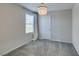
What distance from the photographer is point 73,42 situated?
370 cm

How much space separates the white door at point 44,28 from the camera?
2.90m

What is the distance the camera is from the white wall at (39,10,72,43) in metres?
3.11

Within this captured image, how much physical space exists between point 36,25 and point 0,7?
44.7 inches

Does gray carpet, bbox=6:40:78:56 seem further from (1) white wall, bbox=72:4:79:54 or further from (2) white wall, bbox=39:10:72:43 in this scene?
(1) white wall, bbox=72:4:79:54

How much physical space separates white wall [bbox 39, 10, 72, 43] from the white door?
0.06 meters

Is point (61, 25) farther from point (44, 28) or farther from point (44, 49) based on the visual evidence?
point (44, 49)

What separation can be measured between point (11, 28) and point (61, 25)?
1.58 meters

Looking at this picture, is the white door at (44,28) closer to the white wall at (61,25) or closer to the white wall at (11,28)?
the white wall at (61,25)

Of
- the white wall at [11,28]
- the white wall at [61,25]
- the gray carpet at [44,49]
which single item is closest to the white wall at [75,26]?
the white wall at [61,25]

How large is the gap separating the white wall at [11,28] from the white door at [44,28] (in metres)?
0.57

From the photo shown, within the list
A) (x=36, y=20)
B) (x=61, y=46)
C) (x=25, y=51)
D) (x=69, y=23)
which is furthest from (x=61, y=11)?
(x=25, y=51)

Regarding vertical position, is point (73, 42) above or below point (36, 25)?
below

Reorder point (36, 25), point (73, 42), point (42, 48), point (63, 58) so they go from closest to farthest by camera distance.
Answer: point (63, 58)
point (36, 25)
point (42, 48)
point (73, 42)

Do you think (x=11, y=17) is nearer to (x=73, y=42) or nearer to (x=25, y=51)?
(x=25, y=51)
